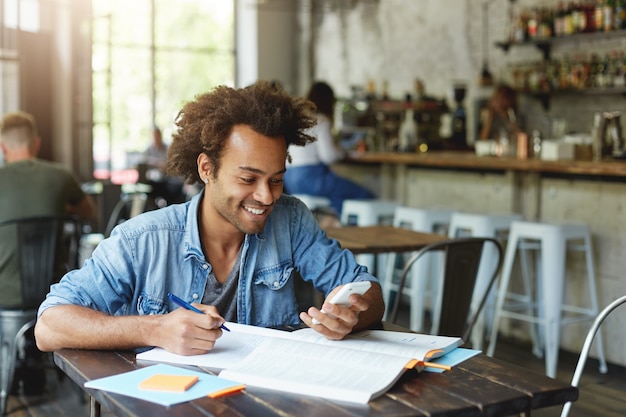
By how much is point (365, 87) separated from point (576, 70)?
3.29 meters

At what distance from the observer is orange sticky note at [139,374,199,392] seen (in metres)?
1.50

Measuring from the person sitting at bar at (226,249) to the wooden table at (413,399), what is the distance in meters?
0.27

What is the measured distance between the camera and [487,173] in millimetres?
5375

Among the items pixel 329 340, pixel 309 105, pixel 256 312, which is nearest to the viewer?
pixel 329 340

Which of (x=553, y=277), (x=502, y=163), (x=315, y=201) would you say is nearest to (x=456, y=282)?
(x=553, y=277)

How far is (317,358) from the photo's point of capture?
5.41 ft

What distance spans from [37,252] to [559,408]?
2492 millimetres

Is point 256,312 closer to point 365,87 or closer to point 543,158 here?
point 543,158

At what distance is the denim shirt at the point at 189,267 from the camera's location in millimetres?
1978

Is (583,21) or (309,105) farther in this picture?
(583,21)

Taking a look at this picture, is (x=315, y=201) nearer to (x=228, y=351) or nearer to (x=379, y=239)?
(x=379, y=239)

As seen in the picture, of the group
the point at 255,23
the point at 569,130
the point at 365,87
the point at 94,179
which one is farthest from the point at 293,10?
the point at 569,130

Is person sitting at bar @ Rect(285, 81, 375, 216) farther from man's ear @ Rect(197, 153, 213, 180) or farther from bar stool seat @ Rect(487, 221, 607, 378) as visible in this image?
man's ear @ Rect(197, 153, 213, 180)

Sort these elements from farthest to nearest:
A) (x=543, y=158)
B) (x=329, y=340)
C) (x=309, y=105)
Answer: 1. (x=543, y=158)
2. (x=309, y=105)
3. (x=329, y=340)
